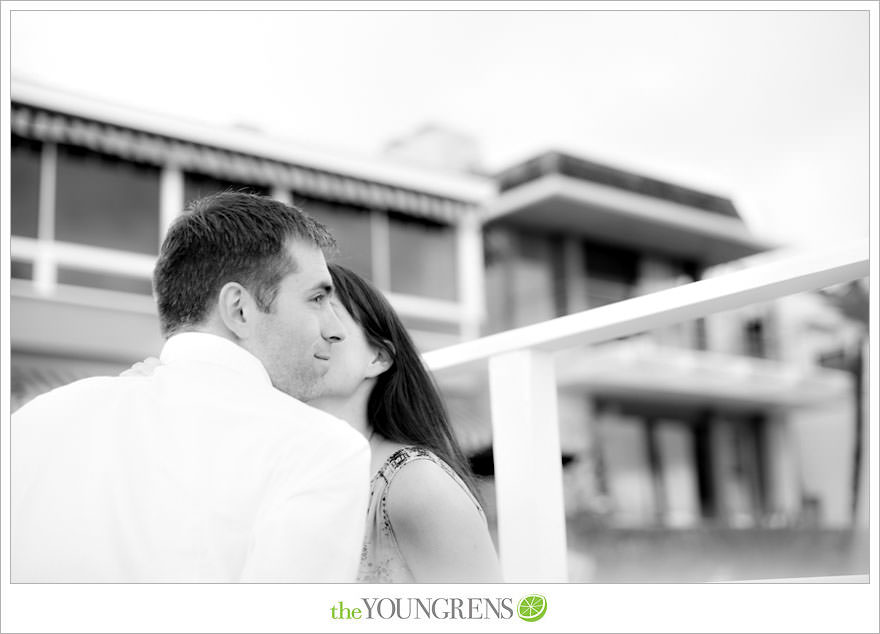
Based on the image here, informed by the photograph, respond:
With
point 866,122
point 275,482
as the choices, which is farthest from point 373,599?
point 866,122

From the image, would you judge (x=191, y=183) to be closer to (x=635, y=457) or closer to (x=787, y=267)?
(x=635, y=457)

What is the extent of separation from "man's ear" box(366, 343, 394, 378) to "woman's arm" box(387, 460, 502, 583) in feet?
0.76

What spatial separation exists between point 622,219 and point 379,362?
13396 millimetres

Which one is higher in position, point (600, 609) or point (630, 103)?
point (630, 103)

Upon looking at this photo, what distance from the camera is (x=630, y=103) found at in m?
17.4

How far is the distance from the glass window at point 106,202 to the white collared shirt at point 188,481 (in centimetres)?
918

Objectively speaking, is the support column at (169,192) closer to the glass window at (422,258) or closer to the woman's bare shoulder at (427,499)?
the glass window at (422,258)

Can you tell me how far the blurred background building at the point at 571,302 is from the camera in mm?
9758

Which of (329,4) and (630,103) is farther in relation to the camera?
(630,103)

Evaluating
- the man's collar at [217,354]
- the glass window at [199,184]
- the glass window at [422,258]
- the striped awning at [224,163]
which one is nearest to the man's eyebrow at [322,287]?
the man's collar at [217,354]

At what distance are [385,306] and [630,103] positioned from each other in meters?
16.3

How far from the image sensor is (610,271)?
49.9ft

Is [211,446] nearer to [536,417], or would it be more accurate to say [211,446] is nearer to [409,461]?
[409,461]

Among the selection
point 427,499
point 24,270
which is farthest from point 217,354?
point 24,270
